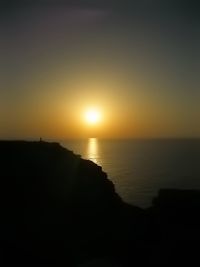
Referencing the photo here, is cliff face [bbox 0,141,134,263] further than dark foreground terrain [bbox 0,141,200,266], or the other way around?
cliff face [bbox 0,141,134,263]

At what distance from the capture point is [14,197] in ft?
109

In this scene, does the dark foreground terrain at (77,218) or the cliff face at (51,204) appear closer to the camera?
the dark foreground terrain at (77,218)

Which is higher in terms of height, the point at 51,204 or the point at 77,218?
the point at 51,204

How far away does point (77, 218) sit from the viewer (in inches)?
1405

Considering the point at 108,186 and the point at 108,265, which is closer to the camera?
the point at 108,265

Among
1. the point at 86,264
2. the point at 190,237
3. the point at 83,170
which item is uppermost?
the point at 83,170

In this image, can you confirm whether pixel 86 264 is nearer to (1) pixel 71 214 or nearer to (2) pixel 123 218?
(1) pixel 71 214

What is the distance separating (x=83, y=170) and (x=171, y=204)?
9.20 metres

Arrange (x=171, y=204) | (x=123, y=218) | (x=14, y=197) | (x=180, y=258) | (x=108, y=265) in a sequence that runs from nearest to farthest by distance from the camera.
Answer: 1. (x=180, y=258)
2. (x=108, y=265)
3. (x=14, y=197)
4. (x=171, y=204)
5. (x=123, y=218)

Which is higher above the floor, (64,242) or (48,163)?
(48,163)

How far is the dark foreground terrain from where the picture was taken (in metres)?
29.5

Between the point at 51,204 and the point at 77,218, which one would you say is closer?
the point at 51,204

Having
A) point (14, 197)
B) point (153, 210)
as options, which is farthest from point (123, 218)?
point (14, 197)

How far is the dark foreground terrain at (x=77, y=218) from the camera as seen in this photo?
96.6 ft
